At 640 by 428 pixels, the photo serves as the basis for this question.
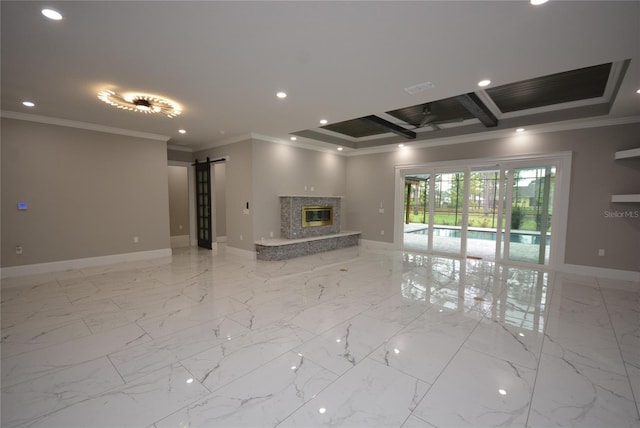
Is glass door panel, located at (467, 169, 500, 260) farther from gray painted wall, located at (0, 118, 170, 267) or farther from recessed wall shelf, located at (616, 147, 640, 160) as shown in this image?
gray painted wall, located at (0, 118, 170, 267)

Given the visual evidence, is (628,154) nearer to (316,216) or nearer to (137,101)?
(316,216)

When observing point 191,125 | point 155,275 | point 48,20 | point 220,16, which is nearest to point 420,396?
point 220,16

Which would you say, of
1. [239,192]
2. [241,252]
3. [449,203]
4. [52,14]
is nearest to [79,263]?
[241,252]

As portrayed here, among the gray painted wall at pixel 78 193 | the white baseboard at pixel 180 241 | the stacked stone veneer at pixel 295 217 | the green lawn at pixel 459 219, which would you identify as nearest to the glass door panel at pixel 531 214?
the green lawn at pixel 459 219

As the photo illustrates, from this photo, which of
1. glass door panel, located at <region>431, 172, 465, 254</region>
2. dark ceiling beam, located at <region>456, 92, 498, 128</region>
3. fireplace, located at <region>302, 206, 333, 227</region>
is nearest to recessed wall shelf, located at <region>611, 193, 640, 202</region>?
dark ceiling beam, located at <region>456, 92, 498, 128</region>

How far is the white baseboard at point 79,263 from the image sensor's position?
4754 millimetres

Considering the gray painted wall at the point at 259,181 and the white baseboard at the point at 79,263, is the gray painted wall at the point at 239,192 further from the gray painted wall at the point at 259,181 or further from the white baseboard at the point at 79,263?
the white baseboard at the point at 79,263

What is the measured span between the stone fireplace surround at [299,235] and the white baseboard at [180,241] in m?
3.34

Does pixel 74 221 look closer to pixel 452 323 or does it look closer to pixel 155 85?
pixel 155 85

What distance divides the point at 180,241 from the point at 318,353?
740 cm

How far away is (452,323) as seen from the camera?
3.12m

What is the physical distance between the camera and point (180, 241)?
8508 mm

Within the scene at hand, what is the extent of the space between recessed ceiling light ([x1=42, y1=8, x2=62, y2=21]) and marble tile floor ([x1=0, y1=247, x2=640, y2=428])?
2828mm

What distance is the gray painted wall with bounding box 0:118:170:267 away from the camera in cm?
473
